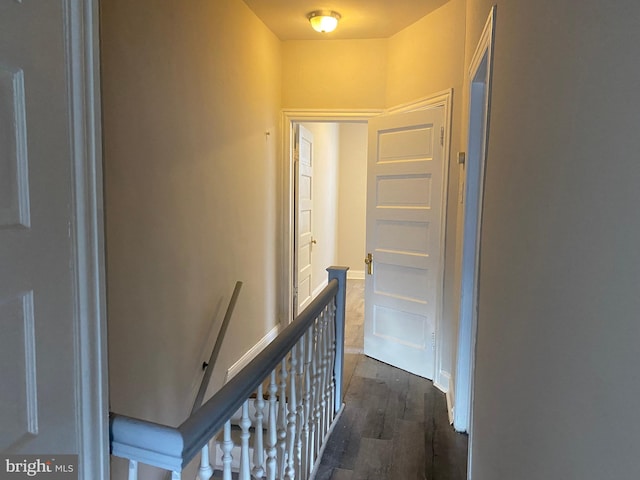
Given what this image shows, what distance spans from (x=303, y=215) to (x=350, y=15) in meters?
2.05

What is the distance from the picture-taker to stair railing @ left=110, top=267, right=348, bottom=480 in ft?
3.05

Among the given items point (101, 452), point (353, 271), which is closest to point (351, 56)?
point (101, 452)

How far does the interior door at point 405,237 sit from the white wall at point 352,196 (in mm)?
3635

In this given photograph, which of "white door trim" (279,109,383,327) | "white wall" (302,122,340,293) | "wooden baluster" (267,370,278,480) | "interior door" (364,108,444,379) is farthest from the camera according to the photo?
"white wall" (302,122,340,293)

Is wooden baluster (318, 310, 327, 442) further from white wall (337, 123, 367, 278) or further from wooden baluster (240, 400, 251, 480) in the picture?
white wall (337, 123, 367, 278)

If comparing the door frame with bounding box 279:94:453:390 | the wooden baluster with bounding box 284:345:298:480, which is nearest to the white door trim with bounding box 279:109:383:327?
the door frame with bounding box 279:94:453:390

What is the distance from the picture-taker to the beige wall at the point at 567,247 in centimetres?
59

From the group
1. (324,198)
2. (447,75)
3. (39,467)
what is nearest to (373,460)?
(39,467)

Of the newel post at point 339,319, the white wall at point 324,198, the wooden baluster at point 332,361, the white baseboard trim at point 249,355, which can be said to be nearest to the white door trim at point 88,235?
the wooden baluster at point 332,361

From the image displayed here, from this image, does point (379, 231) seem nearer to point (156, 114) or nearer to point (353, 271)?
point (156, 114)

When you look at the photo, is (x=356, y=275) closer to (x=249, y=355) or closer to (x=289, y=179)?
(x=289, y=179)

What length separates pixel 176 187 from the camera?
227 cm

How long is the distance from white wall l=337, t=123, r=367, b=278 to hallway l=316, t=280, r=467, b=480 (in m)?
3.97

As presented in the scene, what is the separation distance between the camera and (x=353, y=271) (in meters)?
7.45
